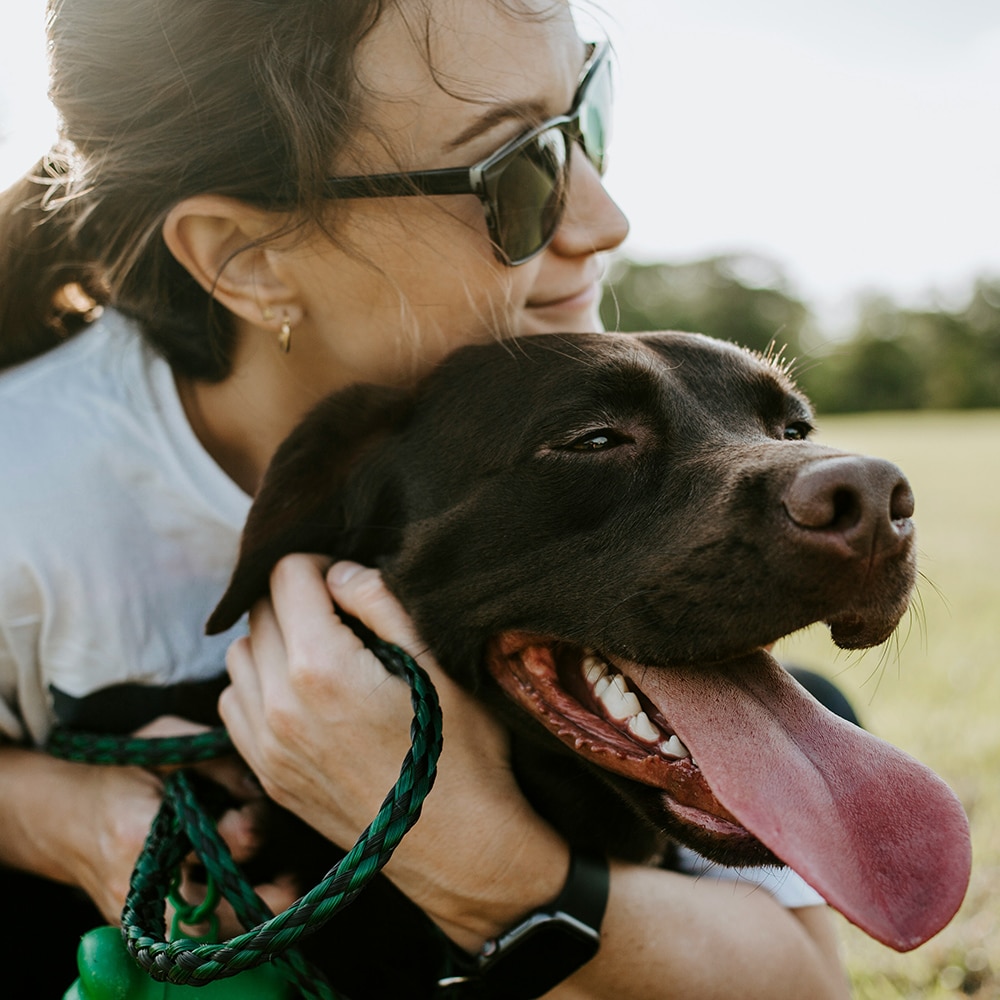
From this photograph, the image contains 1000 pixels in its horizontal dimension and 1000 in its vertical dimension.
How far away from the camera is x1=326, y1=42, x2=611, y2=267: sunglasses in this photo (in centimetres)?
219

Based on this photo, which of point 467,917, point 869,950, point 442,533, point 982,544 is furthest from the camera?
point 982,544

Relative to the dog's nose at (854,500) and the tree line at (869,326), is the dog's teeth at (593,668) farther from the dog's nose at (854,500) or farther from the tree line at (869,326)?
the tree line at (869,326)

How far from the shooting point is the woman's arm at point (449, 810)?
76.5 inches

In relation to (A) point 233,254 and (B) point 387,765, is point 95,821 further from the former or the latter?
(A) point 233,254

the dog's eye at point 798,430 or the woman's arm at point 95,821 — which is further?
the dog's eye at point 798,430

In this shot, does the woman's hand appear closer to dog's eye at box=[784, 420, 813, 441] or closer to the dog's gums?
the dog's gums

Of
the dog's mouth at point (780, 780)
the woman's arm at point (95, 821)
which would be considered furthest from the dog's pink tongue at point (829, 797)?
the woman's arm at point (95, 821)

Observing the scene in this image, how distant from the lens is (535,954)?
1.92 m

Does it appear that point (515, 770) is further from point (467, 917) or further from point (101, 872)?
point (101, 872)

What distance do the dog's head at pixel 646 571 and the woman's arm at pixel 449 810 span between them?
0.10 meters

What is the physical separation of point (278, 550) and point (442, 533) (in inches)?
16.4

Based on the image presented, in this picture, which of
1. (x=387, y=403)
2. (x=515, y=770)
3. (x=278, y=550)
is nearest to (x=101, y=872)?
(x=278, y=550)

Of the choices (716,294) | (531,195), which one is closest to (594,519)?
(531,195)

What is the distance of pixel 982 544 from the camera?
9.96 meters
